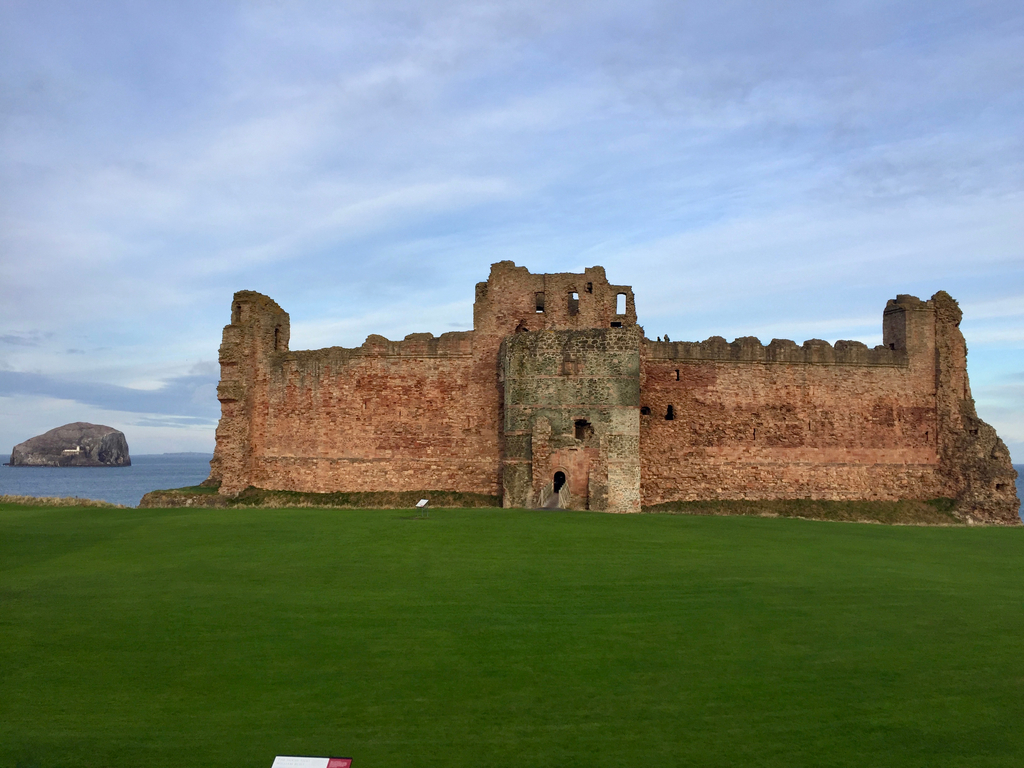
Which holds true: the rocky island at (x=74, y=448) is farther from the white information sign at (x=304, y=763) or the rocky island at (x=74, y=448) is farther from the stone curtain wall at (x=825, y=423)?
the white information sign at (x=304, y=763)

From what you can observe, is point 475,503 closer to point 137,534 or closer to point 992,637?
point 137,534

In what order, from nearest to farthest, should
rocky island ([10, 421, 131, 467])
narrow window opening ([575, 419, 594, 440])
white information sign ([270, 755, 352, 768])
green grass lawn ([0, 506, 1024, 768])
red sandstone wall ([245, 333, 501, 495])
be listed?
white information sign ([270, 755, 352, 768]) → green grass lawn ([0, 506, 1024, 768]) → narrow window opening ([575, 419, 594, 440]) → red sandstone wall ([245, 333, 501, 495]) → rocky island ([10, 421, 131, 467])

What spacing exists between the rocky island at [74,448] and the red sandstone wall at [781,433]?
171 m

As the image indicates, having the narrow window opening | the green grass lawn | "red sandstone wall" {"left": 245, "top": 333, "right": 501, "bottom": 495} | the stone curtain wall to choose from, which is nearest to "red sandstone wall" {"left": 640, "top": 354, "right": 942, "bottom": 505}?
the stone curtain wall

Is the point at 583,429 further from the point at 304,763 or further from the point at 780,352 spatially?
the point at 304,763

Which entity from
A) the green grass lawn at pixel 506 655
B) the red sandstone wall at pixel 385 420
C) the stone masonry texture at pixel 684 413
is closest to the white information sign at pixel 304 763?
the green grass lawn at pixel 506 655

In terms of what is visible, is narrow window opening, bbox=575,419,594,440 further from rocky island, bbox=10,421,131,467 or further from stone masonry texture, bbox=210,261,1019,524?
rocky island, bbox=10,421,131,467

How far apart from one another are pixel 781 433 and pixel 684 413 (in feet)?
11.0

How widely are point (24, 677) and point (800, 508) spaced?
23454mm

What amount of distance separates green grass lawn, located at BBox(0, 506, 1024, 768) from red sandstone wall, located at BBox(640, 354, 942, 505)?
38.2 feet

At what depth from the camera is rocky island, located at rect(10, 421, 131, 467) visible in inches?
6836

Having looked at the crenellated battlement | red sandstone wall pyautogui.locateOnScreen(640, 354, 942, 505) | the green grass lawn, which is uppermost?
the crenellated battlement

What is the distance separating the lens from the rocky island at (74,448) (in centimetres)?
17362

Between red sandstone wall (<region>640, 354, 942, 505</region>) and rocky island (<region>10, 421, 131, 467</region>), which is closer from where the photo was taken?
red sandstone wall (<region>640, 354, 942, 505</region>)
